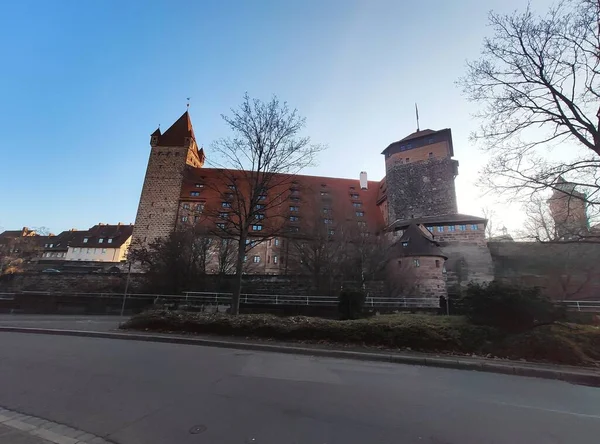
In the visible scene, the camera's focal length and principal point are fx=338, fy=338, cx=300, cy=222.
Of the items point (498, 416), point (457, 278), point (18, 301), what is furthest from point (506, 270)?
point (18, 301)

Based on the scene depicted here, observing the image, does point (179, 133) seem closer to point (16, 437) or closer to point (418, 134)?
point (418, 134)

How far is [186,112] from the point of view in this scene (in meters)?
57.0

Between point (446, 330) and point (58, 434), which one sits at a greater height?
point (446, 330)

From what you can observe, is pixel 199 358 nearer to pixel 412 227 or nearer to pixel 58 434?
pixel 58 434

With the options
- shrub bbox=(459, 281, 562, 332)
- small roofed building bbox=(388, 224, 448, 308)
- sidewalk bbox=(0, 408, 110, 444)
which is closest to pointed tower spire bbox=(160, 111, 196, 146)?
small roofed building bbox=(388, 224, 448, 308)

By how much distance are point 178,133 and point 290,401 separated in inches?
2202

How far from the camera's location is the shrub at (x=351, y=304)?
17844 millimetres

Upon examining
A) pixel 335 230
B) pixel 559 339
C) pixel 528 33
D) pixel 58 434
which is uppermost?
pixel 528 33

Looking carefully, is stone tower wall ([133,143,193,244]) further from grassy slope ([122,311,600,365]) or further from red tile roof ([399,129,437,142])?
grassy slope ([122,311,600,365])

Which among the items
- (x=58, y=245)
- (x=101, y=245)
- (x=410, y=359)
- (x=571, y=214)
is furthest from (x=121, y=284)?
(x=58, y=245)

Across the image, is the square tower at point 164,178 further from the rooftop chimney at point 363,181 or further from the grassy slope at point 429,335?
the grassy slope at point 429,335

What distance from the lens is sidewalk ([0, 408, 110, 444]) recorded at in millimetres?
3498

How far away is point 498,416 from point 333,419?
7.21ft

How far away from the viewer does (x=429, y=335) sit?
8.74m
